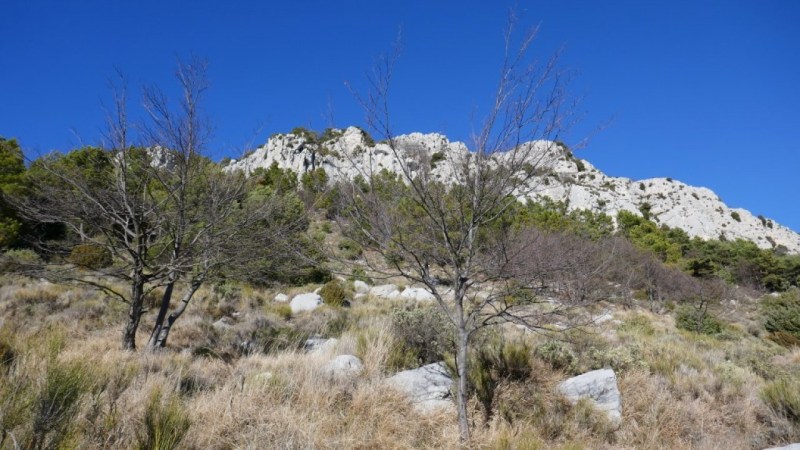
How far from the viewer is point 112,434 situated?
7.70ft

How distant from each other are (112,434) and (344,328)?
6.41m

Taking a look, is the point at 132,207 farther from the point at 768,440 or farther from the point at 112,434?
the point at 768,440

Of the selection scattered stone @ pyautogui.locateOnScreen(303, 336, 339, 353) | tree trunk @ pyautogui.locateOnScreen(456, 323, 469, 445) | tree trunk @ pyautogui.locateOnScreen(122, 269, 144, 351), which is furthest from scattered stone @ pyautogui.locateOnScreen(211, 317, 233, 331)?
tree trunk @ pyautogui.locateOnScreen(456, 323, 469, 445)

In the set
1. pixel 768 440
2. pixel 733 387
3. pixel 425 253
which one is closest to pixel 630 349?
pixel 733 387

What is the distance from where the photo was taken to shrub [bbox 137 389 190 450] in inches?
92.9

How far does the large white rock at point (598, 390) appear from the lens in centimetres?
459

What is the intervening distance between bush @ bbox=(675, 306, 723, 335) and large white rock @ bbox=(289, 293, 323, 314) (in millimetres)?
14295

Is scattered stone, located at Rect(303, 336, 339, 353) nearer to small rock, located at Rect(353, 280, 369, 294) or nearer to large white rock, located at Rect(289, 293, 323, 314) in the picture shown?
A: large white rock, located at Rect(289, 293, 323, 314)

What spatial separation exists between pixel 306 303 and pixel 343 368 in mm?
7984

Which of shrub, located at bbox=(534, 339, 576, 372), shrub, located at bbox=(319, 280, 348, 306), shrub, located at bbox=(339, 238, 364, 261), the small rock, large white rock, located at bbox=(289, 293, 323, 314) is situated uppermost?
the small rock

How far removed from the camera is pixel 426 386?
4430 millimetres

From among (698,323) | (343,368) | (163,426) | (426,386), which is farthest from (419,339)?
(698,323)

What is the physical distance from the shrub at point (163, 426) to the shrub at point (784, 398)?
674 cm

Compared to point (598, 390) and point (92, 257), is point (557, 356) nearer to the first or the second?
point (598, 390)
